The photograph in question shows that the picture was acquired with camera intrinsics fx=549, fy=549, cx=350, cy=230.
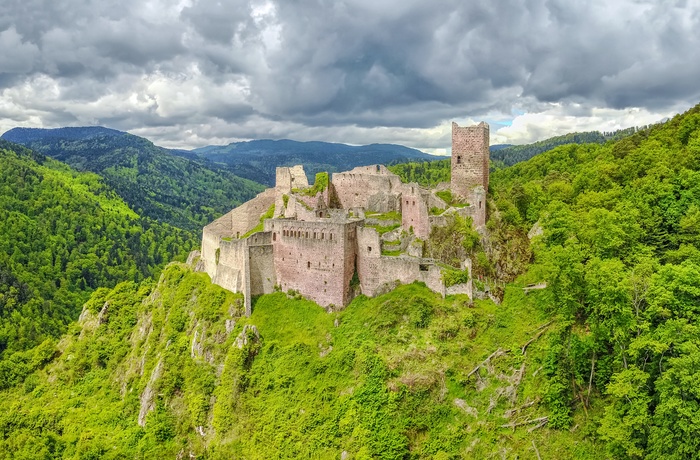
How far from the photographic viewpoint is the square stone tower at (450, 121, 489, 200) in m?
57.7

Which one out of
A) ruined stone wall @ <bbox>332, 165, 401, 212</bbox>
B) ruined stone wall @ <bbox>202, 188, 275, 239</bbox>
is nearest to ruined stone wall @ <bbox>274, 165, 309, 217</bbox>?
ruined stone wall @ <bbox>202, 188, 275, 239</bbox>

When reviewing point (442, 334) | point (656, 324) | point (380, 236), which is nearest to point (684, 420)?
point (656, 324)

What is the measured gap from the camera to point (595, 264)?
35.3 metres

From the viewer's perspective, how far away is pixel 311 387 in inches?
1906

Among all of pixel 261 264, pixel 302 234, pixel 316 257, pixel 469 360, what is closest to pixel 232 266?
pixel 261 264

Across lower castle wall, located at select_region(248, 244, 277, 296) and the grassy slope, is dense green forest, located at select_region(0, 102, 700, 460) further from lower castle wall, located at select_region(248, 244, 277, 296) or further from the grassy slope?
lower castle wall, located at select_region(248, 244, 277, 296)

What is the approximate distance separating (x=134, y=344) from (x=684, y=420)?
64.4 m

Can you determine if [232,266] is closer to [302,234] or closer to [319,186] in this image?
[302,234]

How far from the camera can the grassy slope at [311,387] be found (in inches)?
1598

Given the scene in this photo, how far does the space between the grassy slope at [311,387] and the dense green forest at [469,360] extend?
154mm

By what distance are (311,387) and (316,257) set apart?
42.6 feet

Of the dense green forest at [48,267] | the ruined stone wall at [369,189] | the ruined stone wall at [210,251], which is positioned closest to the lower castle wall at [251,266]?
the ruined stone wall at [210,251]

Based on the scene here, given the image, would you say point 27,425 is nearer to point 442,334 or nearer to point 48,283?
point 442,334

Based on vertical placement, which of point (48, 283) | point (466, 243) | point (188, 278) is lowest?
point (48, 283)
